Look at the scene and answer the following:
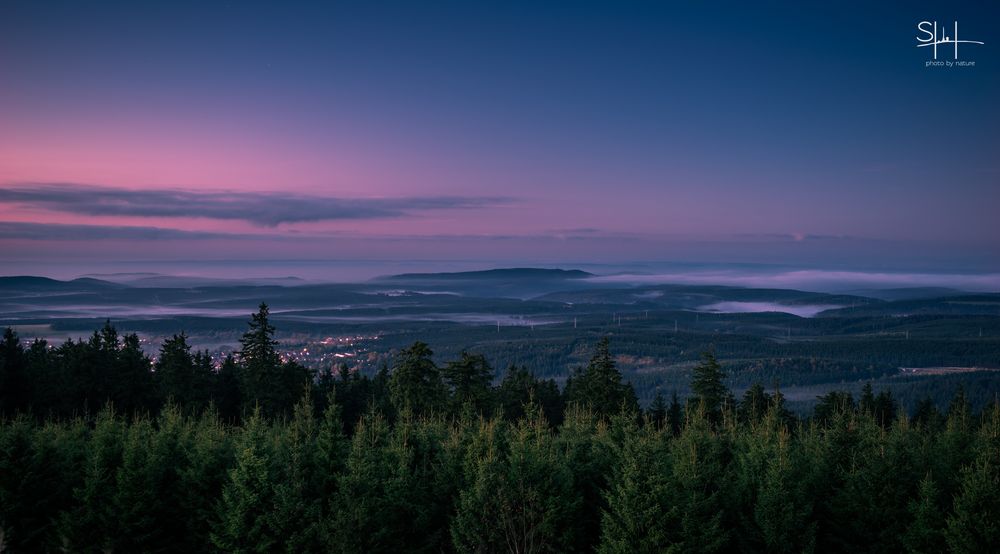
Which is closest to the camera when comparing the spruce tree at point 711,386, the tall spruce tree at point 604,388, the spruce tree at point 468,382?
the spruce tree at point 468,382

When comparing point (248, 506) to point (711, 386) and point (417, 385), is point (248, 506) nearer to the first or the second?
point (417, 385)

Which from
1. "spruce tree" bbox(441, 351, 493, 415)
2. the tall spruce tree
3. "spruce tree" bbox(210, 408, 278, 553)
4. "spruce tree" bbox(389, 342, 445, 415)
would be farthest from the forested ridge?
the tall spruce tree

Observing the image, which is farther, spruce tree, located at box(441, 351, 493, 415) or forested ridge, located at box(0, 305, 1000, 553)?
spruce tree, located at box(441, 351, 493, 415)

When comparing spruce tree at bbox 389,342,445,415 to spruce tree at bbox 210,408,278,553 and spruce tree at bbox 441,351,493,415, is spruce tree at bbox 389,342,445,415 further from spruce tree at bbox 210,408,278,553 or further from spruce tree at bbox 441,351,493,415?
spruce tree at bbox 210,408,278,553

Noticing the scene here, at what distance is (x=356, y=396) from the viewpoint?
66.6 m

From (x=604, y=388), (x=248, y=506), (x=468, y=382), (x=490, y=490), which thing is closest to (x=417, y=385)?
(x=468, y=382)

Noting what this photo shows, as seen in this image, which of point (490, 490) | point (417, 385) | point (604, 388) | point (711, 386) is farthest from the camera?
point (604, 388)

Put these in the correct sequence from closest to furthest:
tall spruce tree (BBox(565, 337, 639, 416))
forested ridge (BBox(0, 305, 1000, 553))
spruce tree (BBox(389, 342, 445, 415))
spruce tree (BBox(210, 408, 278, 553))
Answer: forested ridge (BBox(0, 305, 1000, 553)), spruce tree (BBox(210, 408, 278, 553)), spruce tree (BBox(389, 342, 445, 415)), tall spruce tree (BBox(565, 337, 639, 416))

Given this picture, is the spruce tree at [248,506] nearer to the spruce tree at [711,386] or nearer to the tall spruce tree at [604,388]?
the tall spruce tree at [604,388]

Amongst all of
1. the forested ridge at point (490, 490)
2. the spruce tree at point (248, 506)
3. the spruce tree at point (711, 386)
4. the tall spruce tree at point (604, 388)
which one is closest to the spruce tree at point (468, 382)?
the tall spruce tree at point (604, 388)

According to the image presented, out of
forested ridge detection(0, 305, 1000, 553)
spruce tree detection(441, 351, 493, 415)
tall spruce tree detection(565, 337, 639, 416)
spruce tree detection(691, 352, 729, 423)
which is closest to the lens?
forested ridge detection(0, 305, 1000, 553)

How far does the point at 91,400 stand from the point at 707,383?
46.6 metres

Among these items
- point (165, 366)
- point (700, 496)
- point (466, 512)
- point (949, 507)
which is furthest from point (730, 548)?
point (165, 366)

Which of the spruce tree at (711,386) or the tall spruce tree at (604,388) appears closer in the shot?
A: the spruce tree at (711,386)
